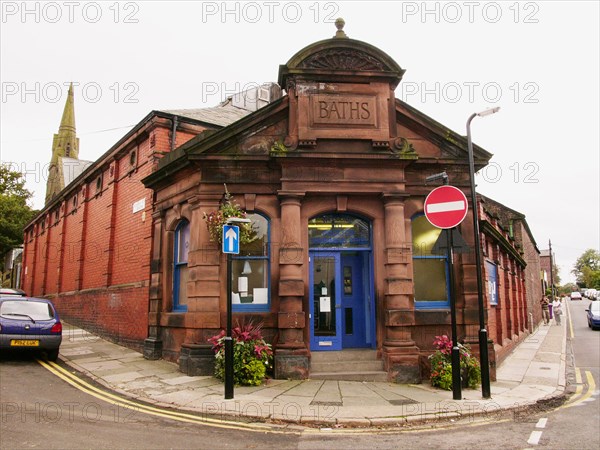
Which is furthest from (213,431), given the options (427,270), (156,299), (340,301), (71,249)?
(71,249)

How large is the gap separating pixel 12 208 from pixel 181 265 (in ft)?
108

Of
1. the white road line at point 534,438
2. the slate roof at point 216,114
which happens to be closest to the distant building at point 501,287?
the white road line at point 534,438

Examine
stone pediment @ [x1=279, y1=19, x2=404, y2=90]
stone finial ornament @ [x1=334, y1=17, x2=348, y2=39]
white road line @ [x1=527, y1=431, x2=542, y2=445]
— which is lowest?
white road line @ [x1=527, y1=431, x2=542, y2=445]

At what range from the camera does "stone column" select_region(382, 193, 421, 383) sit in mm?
10195

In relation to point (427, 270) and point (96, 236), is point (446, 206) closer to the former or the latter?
point (427, 270)

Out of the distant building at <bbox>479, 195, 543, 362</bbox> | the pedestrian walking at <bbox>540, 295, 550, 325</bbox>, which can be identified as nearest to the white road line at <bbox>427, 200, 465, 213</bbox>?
the distant building at <bbox>479, 195, 543, 362</bbox>

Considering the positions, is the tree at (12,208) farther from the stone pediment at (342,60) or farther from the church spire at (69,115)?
the church spire at (69,115)

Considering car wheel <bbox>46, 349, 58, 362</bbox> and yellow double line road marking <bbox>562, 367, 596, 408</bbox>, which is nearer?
yellow double line road marking <bbox>562, 367, 596, 408</bbox>

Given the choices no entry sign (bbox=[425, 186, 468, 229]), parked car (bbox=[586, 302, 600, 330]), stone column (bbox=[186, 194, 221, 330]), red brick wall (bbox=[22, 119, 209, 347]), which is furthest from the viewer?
parked car (bbox=[586, 302, 600, 330])

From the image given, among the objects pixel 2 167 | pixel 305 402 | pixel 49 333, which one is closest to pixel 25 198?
pixel 2 167

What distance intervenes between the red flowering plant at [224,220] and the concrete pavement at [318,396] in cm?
308

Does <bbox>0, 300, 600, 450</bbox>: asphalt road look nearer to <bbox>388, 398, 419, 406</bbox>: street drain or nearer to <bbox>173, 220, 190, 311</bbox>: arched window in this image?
<bbox>388, 398, 419, 406</bbox>: street drain

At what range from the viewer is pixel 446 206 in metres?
9.28

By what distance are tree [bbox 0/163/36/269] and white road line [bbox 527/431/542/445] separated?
41023 millimetres
